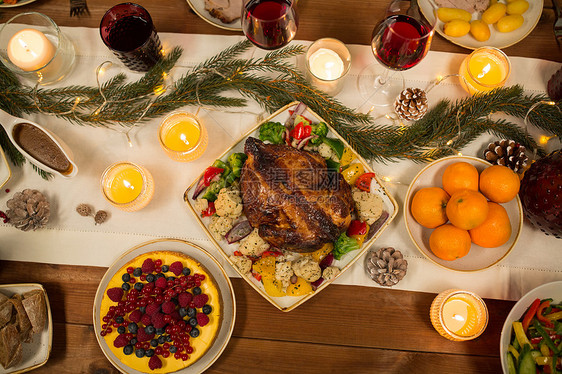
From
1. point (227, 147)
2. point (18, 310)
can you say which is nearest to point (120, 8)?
point (227, 147)

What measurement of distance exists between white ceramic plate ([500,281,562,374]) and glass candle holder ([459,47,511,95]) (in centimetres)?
86

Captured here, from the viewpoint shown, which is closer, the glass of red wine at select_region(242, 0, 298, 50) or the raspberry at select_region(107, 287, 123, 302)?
the glass of red wine at select_region(242, 0, 298, 50)

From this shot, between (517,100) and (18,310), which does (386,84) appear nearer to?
(517,100)

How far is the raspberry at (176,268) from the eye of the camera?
1.57 m

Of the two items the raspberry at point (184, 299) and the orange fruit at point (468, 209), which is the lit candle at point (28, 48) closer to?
the raspberry at point (184, 299)

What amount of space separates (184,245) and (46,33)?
3.94 ft

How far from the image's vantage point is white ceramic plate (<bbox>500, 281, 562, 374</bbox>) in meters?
1.50

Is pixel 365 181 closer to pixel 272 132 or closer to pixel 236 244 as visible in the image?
pixel 272 132

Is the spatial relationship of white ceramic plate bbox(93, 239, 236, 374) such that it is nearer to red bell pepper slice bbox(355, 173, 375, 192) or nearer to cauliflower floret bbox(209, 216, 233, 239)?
cauliflower floret bbox(209, 216, 233, 239)

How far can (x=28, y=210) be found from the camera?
165 cm

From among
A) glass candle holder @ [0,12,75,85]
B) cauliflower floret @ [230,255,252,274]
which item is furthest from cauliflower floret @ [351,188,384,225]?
glass candle holder @ [0,12,75,85]

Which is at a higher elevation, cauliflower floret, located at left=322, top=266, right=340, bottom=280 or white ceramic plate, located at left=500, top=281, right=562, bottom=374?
cauliflower floret, located at left=322, top=266, right=340, bottom=280

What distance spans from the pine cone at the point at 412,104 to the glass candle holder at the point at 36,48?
4.98 ft

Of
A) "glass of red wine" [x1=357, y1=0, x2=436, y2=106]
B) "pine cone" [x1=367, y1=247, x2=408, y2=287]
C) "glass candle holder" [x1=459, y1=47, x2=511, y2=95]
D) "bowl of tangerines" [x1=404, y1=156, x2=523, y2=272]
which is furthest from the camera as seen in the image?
"glass candle holder" [x1=459, y1=47, x2=511, y2=95]
